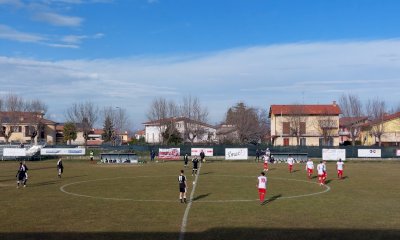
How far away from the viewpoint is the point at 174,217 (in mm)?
20875

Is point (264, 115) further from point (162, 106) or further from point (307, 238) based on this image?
point (307, 238)

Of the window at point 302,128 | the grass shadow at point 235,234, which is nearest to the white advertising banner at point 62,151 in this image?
the window at point 302,128

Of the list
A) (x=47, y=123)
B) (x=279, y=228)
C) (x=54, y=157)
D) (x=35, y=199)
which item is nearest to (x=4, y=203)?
(x=35, y=199)

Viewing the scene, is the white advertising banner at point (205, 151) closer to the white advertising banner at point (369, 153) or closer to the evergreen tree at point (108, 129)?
the white advertising banner at point (369, 153)

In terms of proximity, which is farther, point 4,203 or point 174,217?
point 4,203

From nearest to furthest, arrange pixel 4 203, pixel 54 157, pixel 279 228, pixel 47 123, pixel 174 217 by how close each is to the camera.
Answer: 1. pixel 279 228
2. pixel 174 217
3. pixel 4 203
4. pixel 54 157
5. pixel 47 123

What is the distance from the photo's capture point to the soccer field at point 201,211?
17578 millimetres

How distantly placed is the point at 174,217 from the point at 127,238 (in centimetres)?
450

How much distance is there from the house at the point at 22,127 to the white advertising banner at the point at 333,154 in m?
59.6

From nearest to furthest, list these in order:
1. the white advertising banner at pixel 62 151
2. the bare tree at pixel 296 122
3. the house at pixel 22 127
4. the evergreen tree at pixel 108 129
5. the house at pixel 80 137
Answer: the white advertising banner at pixel 62 151 < the bare tree at pixel 296 122 < the house at pixel 22 127 < the evergreen tree at pixel 108 129 < the house at pixel 80 137

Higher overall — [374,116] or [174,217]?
[374,116]

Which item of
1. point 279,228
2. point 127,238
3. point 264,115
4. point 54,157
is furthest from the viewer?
point 264,115

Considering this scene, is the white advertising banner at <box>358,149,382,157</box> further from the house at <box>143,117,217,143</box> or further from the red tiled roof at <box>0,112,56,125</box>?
the red tiled roof at <box>0,112,56,125</box>

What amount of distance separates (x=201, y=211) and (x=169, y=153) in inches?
1888
